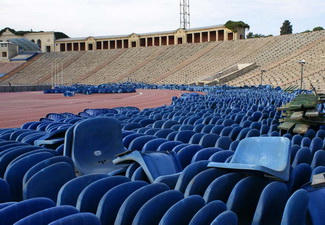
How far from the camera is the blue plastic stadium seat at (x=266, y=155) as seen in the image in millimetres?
3917

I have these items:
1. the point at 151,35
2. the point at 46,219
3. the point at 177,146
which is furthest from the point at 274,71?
the point at 46,219

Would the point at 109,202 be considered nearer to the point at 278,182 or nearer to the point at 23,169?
the point at 278,182

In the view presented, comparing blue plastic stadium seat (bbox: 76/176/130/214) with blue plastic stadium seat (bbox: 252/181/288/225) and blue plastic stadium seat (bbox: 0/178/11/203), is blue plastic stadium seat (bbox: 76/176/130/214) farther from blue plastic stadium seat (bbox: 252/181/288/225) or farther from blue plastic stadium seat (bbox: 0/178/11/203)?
blue plastic stadium seat (bbox: 252/181/288/225)

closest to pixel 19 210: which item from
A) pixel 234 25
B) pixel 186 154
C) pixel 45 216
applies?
pixel 45 216

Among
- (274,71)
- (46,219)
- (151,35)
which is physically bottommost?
(46,219)

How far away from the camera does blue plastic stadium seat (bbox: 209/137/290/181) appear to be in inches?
154

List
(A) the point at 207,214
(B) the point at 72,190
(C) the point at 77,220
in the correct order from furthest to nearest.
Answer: (B) the point at 72,190 → (A) the point at 207,214 → (C) the point at 77,220

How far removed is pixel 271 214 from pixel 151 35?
88129 mm

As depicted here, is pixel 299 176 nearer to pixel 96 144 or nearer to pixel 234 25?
pixel 96 144

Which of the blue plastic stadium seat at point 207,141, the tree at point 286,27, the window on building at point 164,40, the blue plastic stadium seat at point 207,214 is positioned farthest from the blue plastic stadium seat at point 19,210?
the tree at point 286,27

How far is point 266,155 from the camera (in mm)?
4477

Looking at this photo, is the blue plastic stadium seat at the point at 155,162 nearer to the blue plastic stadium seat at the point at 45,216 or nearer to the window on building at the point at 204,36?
the blue plastic stadium seat at the point at 45,216

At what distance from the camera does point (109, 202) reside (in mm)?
3430

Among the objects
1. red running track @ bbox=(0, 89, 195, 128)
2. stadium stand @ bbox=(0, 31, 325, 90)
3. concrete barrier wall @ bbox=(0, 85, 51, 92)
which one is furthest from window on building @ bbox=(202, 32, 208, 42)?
red running track @ bbox=(0, 89, 195, 128)
